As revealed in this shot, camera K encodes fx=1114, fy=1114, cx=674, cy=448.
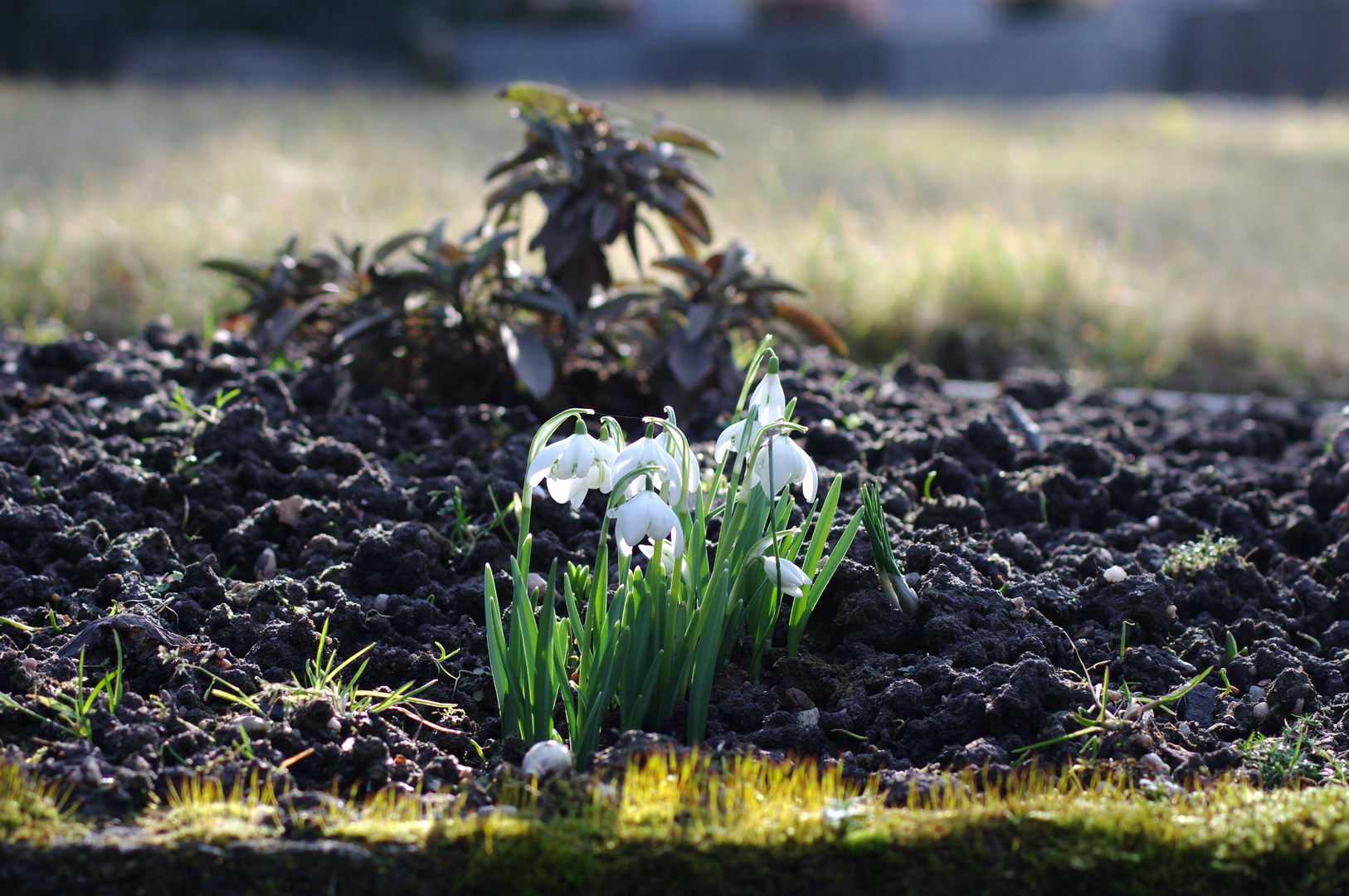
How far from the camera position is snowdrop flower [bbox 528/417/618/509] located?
4.27ft

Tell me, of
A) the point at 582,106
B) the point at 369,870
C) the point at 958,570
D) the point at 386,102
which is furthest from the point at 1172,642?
the point at 386,102

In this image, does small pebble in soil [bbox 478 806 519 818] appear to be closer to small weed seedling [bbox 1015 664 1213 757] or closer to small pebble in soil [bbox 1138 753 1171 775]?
small weed seedling [bbox 1015 664 1213 757]

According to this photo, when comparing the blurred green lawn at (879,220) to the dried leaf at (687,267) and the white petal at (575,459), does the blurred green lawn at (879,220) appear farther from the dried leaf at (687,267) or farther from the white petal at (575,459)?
the white petal at (575,459)

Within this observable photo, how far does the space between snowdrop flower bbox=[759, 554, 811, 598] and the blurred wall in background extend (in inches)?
491

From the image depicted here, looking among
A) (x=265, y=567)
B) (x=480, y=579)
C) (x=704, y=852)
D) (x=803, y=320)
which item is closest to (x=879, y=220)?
(x=803, y=320)

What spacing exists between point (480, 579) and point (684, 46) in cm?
1399

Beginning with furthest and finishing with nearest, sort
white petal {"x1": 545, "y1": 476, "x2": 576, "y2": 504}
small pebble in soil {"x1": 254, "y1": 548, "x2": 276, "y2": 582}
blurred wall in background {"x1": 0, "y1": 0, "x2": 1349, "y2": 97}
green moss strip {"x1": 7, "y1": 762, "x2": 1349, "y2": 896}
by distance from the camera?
blurred wall in background {"x1": 0, "y1": 0, "x2": 1349, "y2": 97} < small pebble in soil {"x1": 254, "y1": 548, "x2": 276, "y2": 582} < white petal {"x1": 545, "y1": 476, "x2": 576, "y2": 504} < green moss strip {"x1": 7, "y1": 762, "x2": 1349, "y2": 896}

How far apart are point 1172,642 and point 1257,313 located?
102 inches

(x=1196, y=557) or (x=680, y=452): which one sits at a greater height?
(x=680, y=452)

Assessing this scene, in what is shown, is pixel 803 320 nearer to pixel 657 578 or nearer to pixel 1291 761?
pixel 657 578

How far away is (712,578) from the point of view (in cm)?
143

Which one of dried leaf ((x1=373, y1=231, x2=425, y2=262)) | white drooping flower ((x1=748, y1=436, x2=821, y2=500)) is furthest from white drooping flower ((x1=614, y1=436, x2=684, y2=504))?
dried leaf ((x1=373, y1=231, x2=425, y2=262))

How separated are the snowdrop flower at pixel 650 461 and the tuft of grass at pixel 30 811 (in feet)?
2.28

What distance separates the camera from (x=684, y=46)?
14.7m
